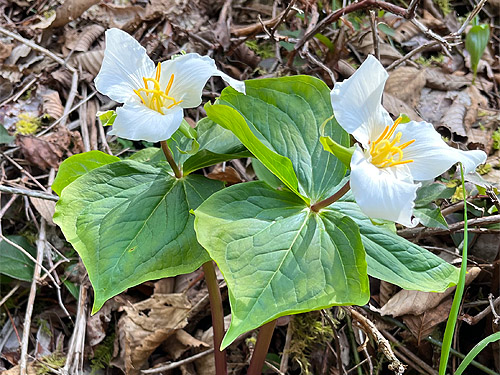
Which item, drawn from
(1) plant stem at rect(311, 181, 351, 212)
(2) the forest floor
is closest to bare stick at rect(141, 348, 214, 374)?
(2) the forest floor

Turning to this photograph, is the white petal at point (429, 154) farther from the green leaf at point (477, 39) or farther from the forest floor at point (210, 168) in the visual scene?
the green leaf at point (477, 39)

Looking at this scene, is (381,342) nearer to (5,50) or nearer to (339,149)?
(339,149)

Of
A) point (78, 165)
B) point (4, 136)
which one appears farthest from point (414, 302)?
point (4, 136)

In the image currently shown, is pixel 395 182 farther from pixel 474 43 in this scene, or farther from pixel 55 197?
pixel 474 43

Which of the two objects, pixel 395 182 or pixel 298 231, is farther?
pixel 298 231

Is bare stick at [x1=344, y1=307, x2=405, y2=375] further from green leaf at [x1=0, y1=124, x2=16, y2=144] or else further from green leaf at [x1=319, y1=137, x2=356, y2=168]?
green leaf at [x1=0, y1=124, x2=16, y2=144]

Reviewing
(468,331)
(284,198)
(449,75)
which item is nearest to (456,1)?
(449,75)
